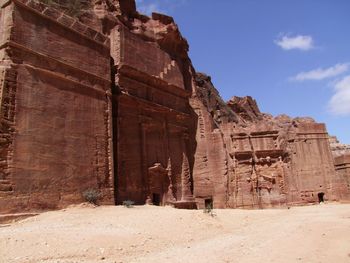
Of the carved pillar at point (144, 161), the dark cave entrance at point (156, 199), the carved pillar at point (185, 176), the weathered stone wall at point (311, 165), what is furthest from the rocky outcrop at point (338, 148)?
the carved pillar at point (144, 161)

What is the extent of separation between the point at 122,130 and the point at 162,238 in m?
9.70

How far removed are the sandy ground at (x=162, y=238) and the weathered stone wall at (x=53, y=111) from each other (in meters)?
1.25

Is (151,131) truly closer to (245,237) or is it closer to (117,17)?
(117,17)

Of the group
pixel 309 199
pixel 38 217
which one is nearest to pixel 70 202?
pixel 38 217

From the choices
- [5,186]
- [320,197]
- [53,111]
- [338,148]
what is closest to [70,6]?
[53,111]

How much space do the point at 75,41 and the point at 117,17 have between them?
7.29 m

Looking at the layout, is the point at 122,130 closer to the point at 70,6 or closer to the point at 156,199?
the point at 156,199

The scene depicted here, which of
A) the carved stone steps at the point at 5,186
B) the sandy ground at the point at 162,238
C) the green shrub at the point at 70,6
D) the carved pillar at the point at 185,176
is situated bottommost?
the sandy ground at the point at 162,238

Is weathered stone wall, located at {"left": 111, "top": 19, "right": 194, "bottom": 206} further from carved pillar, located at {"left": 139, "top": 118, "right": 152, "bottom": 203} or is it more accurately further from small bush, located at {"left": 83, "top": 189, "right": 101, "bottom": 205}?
small bush, located at {"left": 83, "top": 189, "right": 101, "bottom": 205}

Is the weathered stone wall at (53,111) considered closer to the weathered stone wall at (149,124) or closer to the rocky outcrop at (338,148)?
the weathered stone wall at (149,124)

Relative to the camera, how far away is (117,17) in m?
23.6

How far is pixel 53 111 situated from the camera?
15.1 meters

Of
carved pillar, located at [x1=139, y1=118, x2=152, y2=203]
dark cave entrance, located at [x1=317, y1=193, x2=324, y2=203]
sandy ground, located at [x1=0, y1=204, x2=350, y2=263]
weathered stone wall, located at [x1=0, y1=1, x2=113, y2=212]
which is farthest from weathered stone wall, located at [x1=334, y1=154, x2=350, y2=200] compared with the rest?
weathered stone wall, located at [x1=0, y1=1, x2=113, y2=212]

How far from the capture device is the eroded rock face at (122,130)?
14.0m
